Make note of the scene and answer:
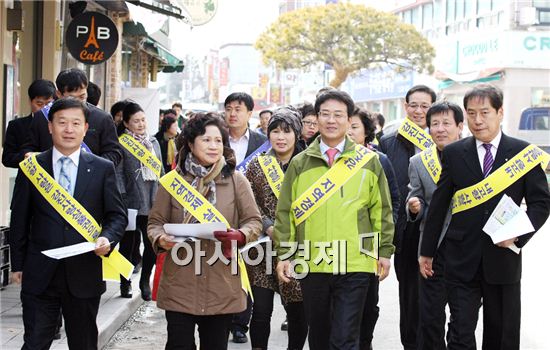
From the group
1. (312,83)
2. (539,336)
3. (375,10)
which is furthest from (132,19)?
(312,83)

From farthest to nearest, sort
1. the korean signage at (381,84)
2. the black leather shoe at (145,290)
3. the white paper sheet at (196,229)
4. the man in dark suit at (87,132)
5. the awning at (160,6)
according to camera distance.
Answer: the korean signage at (381,84), the awning at (160,6), the black leather shoe at (145,290), the man in dark suit at (87,132), the white paper sheet at (196,229)

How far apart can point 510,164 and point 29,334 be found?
2954 millimetres

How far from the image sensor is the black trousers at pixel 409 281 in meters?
6.98

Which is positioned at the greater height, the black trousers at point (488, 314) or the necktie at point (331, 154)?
the necktie at point (331, 154)

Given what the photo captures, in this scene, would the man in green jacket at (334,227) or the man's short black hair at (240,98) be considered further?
the man's short black hair at (240,98)

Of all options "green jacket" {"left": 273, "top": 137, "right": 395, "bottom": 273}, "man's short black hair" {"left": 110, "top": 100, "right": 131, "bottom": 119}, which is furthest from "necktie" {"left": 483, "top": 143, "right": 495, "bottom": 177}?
"man's short black hair" {"left": 110, "top": 100, "right": 131, "bottom": 119}

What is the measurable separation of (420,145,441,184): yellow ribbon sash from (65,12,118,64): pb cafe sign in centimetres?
587

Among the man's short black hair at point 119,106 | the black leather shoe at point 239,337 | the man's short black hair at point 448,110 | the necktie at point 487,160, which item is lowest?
the black leather shoe at point 239,337

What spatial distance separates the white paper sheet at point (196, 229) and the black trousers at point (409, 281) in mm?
2199

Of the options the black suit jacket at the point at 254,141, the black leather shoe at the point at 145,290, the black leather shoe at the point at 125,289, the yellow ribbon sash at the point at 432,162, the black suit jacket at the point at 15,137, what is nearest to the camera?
the yellow ribbon sash at the point at 432,162

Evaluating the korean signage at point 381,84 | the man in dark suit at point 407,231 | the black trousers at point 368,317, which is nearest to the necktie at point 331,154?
the black trousers at point 368,317

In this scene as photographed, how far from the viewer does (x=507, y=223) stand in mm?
5410

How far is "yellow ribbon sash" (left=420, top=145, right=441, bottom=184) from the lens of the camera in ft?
21.7

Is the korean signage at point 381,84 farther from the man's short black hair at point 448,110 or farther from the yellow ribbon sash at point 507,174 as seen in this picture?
the yellow ribbon sash at point 507,174
